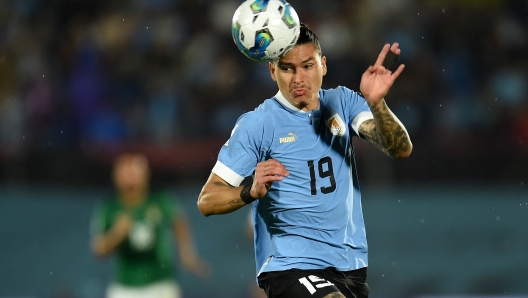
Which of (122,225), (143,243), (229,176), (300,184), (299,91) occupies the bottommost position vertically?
(143,243)

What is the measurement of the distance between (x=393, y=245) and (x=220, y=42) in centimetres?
423

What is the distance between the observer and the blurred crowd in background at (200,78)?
417 inches

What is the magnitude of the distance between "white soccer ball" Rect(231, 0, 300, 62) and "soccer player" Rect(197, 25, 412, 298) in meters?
0.11

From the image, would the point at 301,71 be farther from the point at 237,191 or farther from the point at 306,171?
the point at 237,191

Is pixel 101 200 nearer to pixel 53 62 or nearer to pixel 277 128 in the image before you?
pixel 53 62

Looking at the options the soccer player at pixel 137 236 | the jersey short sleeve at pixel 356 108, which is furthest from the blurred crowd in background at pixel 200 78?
the jersey short sleeve at pixel 356 108

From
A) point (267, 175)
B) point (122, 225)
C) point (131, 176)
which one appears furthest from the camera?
point (131, 176)

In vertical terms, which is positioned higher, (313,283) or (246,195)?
(246,195)

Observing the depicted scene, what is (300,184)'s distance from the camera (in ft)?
15.6

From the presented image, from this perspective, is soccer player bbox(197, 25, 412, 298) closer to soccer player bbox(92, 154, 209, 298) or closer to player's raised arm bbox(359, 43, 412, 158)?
player's raised arm bbox(359, 43, 412, 158)

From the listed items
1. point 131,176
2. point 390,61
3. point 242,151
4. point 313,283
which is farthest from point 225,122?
point 313,283

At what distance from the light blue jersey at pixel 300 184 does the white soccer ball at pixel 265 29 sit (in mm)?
356

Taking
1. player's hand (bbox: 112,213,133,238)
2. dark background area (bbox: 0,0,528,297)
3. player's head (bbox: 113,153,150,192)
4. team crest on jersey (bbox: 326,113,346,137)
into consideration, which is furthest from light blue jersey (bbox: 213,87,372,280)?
dark background area (bbox: 0,0,528,297)

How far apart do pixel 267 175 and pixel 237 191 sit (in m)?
0.32
